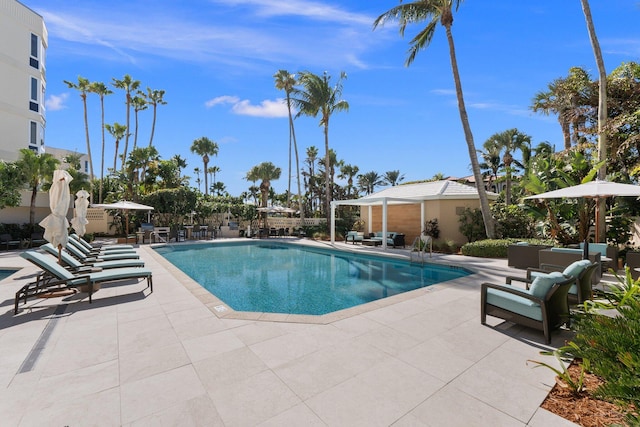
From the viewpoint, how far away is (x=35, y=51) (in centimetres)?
2084

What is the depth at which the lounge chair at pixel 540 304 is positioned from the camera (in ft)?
12.8

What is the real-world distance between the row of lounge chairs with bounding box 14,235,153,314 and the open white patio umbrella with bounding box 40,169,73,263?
26cm

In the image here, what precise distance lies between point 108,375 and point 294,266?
341 inches

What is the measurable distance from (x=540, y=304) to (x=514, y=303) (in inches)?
14.6

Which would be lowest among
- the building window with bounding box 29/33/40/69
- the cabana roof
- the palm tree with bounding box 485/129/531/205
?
the cabana roof

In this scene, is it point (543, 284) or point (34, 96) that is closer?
point (543, 284)

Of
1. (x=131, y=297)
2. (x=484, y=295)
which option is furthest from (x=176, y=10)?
(x=484, y=295)

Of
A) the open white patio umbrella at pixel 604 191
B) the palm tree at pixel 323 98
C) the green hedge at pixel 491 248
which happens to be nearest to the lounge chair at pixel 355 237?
the palm tree at pixel 323 98

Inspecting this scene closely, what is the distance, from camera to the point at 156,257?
11672 millimetres

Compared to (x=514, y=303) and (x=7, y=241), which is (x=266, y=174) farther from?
(x=514, y=303)

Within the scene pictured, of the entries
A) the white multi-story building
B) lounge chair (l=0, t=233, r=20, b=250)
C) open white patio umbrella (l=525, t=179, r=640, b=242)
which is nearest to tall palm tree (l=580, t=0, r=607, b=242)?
open white patio umbrella (l=525, t=179, r=640, b=242)

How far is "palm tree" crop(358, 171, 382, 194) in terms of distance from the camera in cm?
4506

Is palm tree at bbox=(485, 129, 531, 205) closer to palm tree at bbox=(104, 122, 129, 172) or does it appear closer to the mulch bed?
the mulch bed

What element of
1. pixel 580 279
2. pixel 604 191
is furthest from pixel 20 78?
pixel 604 191
